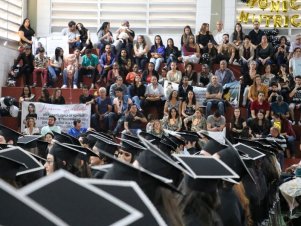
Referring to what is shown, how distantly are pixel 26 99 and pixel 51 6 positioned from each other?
19.8 ft

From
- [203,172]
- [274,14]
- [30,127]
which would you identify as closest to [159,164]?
[203,172]

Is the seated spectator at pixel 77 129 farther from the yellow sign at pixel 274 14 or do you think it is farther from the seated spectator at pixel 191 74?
the yellow sign at pixel 274 14

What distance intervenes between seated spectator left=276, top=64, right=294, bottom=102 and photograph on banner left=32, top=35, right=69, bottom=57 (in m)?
5.54

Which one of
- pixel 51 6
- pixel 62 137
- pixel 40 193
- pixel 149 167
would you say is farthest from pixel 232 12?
pixel 40 193

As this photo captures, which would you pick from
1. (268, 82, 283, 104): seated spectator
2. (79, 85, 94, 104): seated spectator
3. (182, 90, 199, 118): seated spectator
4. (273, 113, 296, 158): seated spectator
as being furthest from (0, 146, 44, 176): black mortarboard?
(268, 82, 283, 104): seated spectator

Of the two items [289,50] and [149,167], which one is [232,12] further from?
[149,167]

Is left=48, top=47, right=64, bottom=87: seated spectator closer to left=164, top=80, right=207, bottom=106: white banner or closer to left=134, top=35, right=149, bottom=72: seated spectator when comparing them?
left=134, top=35, right=149, bottom=72: seated spectator

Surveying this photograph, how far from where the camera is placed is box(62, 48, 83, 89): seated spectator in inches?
741

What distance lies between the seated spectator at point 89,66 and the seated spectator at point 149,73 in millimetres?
1294

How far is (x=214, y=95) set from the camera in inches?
676

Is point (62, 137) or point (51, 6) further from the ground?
Answer: point (51, 6)

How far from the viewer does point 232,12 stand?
72.3 ft

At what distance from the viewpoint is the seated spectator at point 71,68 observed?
18.8 m

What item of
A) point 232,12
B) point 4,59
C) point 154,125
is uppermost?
point 232,12
